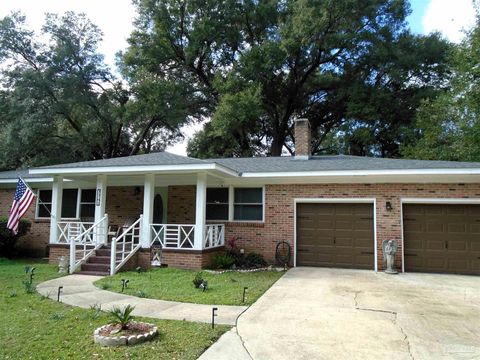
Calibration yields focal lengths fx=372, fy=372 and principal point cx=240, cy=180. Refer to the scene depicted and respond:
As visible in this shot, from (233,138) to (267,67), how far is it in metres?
5.80

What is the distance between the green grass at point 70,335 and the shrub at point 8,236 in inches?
309

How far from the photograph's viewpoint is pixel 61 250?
11945 mm

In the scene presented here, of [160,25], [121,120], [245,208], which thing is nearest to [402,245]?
[245,208]

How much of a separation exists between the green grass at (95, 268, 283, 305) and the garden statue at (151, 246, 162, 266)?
1.39 ft

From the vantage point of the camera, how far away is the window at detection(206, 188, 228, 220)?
13008 mm

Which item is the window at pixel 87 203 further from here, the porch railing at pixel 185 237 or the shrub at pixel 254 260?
the shrub at pixel 254 260

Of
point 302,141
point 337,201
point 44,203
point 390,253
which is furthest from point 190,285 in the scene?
point 44,203

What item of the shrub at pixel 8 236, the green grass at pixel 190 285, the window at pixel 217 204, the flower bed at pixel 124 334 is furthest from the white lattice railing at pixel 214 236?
the shrub at pixel 8 236

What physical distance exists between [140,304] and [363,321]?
389cm

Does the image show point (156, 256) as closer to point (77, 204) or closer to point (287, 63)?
point (77, 204)

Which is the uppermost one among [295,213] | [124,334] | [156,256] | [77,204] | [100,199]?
[100,199]

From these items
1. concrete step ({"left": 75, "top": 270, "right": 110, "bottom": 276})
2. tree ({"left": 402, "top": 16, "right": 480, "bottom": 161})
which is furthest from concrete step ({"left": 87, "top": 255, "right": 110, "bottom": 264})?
tree ({"left": 402, "top": 16, "right": 480, "bottom": 161})

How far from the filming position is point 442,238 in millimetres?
11031

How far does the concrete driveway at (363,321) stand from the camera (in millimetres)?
Result: 4621
